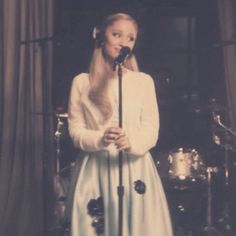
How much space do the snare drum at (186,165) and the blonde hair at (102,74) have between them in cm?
60

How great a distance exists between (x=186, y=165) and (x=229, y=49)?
601 millimetres

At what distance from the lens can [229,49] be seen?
2.52 metres

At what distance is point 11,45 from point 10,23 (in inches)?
4.1

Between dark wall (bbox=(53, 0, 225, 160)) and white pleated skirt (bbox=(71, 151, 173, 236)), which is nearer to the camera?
white pleated skirt (bbox=(71, 151, 173, 236))

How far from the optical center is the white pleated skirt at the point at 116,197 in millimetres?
2010

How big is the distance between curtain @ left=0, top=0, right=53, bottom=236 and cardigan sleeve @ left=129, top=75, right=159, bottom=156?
0.60m

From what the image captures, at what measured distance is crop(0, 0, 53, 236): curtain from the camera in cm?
249

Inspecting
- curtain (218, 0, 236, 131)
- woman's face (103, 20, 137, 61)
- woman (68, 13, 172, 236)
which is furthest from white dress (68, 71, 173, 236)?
curtain (218, 0, 236, 131)

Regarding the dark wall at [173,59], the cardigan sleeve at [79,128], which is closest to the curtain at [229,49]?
the dark wall at [173,59]

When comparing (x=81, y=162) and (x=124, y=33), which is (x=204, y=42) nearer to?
(x=124, y=33)

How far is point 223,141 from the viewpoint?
2.54 meters

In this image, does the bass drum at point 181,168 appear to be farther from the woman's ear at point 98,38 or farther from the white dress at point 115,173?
the woman's ear at point 98,38

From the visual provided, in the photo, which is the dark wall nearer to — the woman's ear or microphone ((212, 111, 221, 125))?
microphone ((212, 111, 221, 125))

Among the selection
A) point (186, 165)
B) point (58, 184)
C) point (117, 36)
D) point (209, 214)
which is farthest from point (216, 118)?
point (58, 184)
